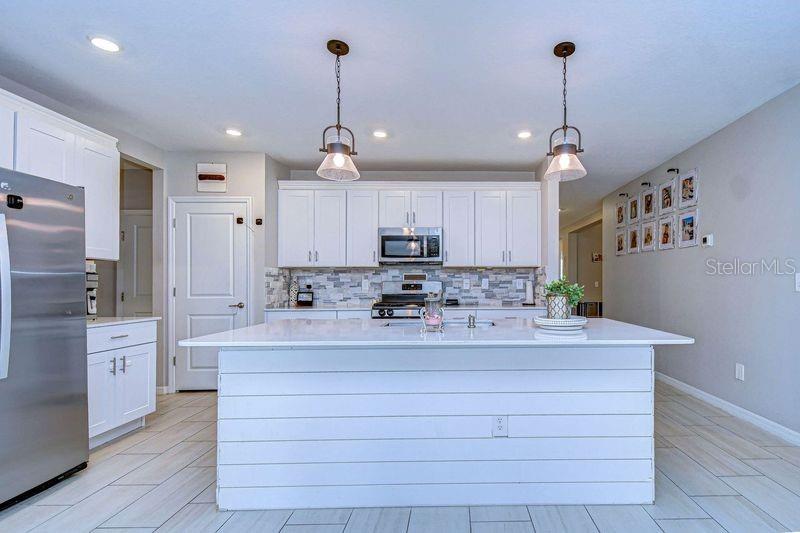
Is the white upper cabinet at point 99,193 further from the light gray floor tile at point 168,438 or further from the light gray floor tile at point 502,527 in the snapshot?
the light gray floor tile at point 502,527

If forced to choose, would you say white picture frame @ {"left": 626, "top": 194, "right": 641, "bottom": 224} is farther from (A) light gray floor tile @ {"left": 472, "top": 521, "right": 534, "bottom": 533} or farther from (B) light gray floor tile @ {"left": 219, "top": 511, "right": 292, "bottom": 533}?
(B) light gray floor tile @ {"left": 219, "top": 511, "right": 292, "bottom": 533}

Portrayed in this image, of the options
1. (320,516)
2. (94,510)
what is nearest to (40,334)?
(94,510)

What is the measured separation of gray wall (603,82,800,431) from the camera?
281cm

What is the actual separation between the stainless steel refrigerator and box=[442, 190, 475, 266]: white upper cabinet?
10.7ft

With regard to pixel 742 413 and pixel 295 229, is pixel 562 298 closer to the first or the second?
pixel 742 413

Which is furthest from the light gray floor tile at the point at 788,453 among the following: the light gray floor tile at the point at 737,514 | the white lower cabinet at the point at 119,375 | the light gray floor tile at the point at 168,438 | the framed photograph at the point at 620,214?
the white lower cabinet at the point at 119,375

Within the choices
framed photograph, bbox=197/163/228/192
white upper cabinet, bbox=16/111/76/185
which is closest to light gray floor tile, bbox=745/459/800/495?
white upper cabinet, bbox=16/111/76/185

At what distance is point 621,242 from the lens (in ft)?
18.6

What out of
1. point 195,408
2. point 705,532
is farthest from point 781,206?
point 195,408

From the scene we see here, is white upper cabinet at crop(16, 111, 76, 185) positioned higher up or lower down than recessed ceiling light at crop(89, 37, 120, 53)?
lower down

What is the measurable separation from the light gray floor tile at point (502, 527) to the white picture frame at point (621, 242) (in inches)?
184

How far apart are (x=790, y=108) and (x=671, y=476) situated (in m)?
2.64

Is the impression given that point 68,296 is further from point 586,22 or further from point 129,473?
point 586,22

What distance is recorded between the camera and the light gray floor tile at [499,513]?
1.89m
